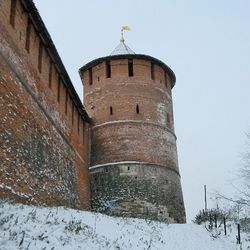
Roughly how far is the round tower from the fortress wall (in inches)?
52.6

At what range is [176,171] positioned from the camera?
17.9 m

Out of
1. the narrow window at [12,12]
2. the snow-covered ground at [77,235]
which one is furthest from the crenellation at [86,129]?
the snow-covered ground at [77,235]

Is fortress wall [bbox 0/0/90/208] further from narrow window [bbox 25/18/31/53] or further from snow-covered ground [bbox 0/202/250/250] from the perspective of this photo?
snow-covered ground [bbox 0/202/250/250]

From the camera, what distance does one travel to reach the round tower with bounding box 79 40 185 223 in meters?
16.5

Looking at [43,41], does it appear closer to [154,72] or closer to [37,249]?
[154,72]

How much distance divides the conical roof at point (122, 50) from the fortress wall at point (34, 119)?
4054 mm

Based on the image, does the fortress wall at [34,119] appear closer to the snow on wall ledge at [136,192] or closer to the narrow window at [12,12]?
the narrow window at [12,12]

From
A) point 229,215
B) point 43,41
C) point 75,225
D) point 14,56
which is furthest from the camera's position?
point 229,215

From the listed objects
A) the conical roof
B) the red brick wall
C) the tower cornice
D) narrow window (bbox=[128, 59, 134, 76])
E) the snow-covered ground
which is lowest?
the snow-covered ground

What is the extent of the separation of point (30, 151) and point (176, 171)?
847 centimetres

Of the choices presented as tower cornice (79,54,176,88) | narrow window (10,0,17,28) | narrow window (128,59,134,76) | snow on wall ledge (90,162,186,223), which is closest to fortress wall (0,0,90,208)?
narrow window (10,0,17,28)

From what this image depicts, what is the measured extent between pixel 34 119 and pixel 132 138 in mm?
6542

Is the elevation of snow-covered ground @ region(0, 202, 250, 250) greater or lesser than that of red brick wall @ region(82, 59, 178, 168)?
lesser

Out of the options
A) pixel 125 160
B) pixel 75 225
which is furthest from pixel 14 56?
pixel 125 160
